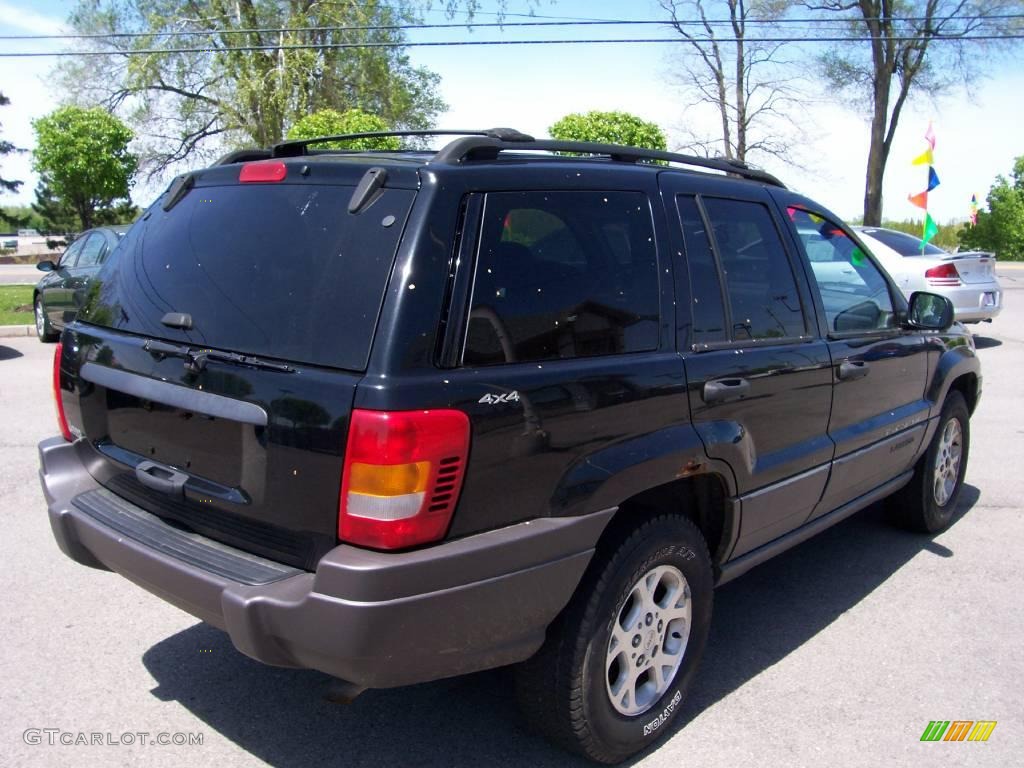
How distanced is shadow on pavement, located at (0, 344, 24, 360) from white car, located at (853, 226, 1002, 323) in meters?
11.1

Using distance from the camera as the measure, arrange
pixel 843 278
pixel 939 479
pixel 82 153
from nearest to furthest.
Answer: pixel 843 278
pixel 939 479
pixel 82 153

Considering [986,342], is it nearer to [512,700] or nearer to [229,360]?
[512,700]

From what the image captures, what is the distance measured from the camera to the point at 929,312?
4527 mm

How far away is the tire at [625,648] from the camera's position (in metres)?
2.73

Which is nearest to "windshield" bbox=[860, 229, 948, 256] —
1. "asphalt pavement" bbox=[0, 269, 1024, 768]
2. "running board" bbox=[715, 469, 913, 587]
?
"asphalt pavement" bbox=[0, 269, 1024, 768]

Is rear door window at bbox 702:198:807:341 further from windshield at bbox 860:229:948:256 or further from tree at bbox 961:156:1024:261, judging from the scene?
tree at bbox 961:156:1024:261

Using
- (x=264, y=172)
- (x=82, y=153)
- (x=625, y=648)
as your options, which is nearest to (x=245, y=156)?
(x=264, y=172)

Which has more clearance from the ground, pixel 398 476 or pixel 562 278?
pixel 562 278

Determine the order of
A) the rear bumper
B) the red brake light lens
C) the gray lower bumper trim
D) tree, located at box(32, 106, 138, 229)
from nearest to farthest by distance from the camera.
Answer: the rear bumper
the gray lower bumper trim
the red brake light lens
tree, located at box(32, 106, 138, 229)

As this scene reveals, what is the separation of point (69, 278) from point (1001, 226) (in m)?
36.6

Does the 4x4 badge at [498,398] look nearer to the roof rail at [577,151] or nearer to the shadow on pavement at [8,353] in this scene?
the roof rail at [577,151]

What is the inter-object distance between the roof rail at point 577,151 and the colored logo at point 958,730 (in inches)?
Answer: 89.6

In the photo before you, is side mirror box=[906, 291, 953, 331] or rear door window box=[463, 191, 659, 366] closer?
rear door window box=[463, 191, 659, 366]

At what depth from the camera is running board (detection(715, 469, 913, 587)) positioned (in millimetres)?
3438
